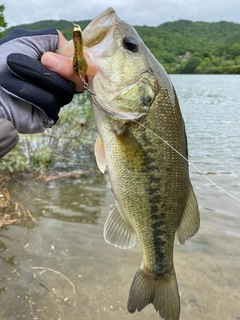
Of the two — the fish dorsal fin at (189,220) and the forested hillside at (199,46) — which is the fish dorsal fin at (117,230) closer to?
the fish dorsal fin at (189,220)

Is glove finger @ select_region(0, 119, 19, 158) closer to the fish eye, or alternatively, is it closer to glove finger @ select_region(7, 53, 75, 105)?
glove finger @ select_region(7, 53, 75, 105)

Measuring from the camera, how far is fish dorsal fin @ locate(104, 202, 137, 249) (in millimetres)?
2312

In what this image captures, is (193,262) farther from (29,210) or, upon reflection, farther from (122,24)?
(122,24)

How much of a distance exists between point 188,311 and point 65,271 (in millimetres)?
1899

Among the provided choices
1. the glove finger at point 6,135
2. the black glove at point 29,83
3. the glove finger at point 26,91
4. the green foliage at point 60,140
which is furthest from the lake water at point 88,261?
the glove finger at point 26,91

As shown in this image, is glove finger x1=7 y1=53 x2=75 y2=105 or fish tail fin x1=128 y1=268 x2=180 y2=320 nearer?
glove finger x1=7 y1=53 x2=75 y2=105

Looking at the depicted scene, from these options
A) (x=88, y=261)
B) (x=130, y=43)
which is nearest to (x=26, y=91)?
(x=130, y=43)

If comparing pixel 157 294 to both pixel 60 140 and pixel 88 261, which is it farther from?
pixel 60 140

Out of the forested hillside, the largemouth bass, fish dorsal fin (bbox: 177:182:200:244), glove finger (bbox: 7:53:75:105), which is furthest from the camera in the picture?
the forested hillside

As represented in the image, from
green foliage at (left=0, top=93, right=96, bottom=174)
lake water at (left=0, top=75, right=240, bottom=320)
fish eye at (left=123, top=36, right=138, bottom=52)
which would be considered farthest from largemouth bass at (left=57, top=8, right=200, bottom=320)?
green foliage at (left=0, top=93, right=96, bottom=174)

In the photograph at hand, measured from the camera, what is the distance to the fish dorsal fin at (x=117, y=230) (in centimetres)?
231

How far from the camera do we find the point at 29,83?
187cm

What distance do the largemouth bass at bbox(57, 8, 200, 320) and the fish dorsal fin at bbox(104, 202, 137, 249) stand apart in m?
0.03

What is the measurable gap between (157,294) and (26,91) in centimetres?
175
